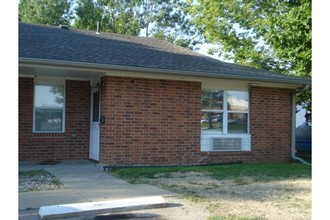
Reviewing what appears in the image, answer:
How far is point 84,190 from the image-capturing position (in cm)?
754

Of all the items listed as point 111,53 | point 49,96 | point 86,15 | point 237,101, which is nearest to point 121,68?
point 111,53

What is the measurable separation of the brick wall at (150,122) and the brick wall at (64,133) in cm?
164

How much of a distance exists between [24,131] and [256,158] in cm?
704

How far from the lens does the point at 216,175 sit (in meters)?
9.63

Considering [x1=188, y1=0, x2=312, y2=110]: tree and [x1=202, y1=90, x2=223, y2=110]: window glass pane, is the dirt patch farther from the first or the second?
[x1=188, y1=0, x2=312, y2=110]: tree

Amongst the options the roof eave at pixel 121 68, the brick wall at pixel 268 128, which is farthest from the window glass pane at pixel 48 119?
the brick wall at pixel 268 128

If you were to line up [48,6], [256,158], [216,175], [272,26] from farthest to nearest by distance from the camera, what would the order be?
[48,6]
[272,26]
[256,158]
[216,175]

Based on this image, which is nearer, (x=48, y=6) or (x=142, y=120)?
(x=142, y=120)

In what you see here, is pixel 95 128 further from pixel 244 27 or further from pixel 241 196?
pixel 244 27

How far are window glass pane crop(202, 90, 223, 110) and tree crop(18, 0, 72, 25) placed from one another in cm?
2618

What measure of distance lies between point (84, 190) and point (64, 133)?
4.33 metres
